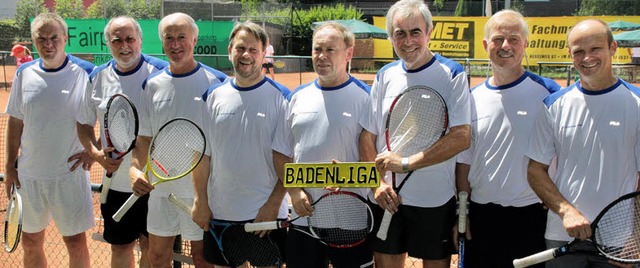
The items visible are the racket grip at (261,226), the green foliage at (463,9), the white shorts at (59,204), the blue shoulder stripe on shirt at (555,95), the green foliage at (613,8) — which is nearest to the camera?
the blue shoulder stripe on shirt at (555,95)

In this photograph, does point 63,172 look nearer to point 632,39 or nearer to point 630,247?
point 630,247

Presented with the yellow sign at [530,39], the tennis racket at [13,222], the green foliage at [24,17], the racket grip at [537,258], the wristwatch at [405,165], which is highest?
the green foliage at [24,17]

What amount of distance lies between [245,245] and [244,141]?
0.63 metres

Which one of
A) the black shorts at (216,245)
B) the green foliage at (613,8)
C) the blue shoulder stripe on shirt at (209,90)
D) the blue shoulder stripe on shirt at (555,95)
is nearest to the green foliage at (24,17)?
the green foliage at (613,8)

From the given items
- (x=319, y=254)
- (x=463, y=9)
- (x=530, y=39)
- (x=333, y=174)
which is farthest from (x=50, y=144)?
(x=463, y=9)

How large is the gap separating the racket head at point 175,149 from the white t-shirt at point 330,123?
63 centimetres

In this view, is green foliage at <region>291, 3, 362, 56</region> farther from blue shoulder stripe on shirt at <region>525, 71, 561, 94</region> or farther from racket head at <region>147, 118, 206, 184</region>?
blue shoulder stripe on shirt at <region>525, 71, 561, 94</region>

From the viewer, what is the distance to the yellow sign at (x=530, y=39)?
23031mm

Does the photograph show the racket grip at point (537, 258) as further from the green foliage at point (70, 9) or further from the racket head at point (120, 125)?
the green foliage at point (70, 9)

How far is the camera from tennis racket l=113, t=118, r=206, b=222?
407cm

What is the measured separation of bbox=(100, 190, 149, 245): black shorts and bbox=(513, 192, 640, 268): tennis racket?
266 cm

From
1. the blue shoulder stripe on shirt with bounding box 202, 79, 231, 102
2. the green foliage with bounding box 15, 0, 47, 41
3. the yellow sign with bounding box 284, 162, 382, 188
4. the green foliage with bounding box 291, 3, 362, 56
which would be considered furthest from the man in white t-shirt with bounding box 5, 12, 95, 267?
the green foliage with bounding box 291, 3, 362, 56

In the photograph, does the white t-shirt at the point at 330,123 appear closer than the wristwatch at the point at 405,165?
No

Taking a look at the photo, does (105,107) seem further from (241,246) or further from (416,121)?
(416,121)
